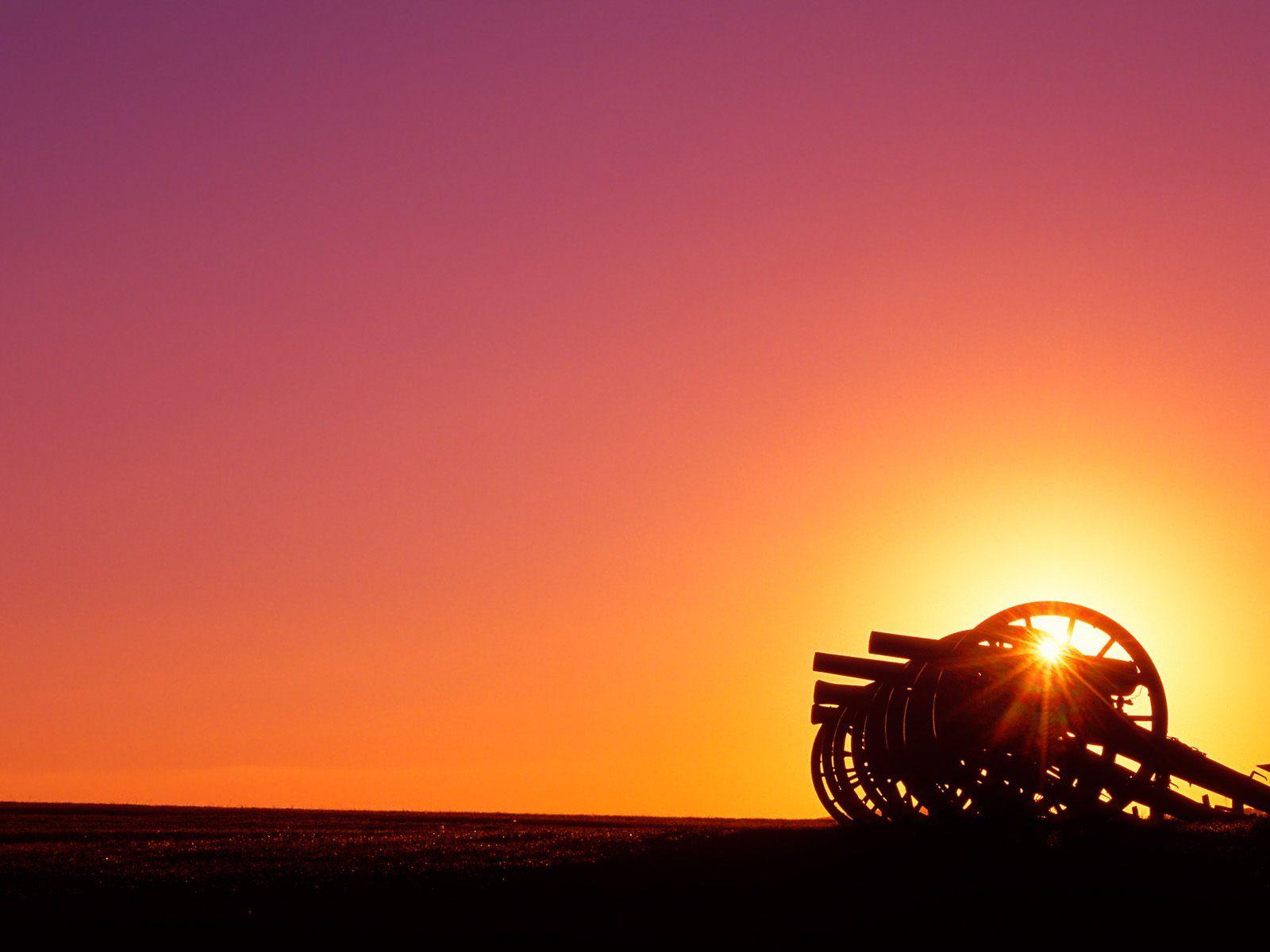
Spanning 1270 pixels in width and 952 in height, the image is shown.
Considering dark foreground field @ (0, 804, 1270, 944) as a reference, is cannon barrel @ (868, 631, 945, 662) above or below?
above

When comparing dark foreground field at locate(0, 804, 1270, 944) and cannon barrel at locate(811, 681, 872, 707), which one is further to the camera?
cannon barrel at locate(811, 681, 872, 707)

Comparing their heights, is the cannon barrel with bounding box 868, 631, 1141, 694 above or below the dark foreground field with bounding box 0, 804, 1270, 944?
above

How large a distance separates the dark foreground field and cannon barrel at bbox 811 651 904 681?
2.07 metres

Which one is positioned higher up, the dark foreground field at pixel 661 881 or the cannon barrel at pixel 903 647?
the cannon barrel at pixel 903 647

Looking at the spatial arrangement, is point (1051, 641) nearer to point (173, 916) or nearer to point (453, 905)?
point (453, 905)

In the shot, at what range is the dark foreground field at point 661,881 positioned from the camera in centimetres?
1338

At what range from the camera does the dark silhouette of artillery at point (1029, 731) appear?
18.5 m

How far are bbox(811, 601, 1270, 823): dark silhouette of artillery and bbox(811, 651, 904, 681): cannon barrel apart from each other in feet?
0.87

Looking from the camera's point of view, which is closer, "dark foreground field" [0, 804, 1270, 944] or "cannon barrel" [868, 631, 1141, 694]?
"dark foreground field" [0, 804, 1270, 944]

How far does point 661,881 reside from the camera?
15.4 meters

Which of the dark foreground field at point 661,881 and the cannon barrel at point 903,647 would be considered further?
the cannon barrel at point 903,647

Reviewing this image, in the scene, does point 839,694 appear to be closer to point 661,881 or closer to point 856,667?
point 856,667

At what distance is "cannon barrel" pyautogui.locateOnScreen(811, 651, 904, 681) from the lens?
20422 mm

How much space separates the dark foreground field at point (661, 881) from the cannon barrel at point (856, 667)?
207 centimetres
